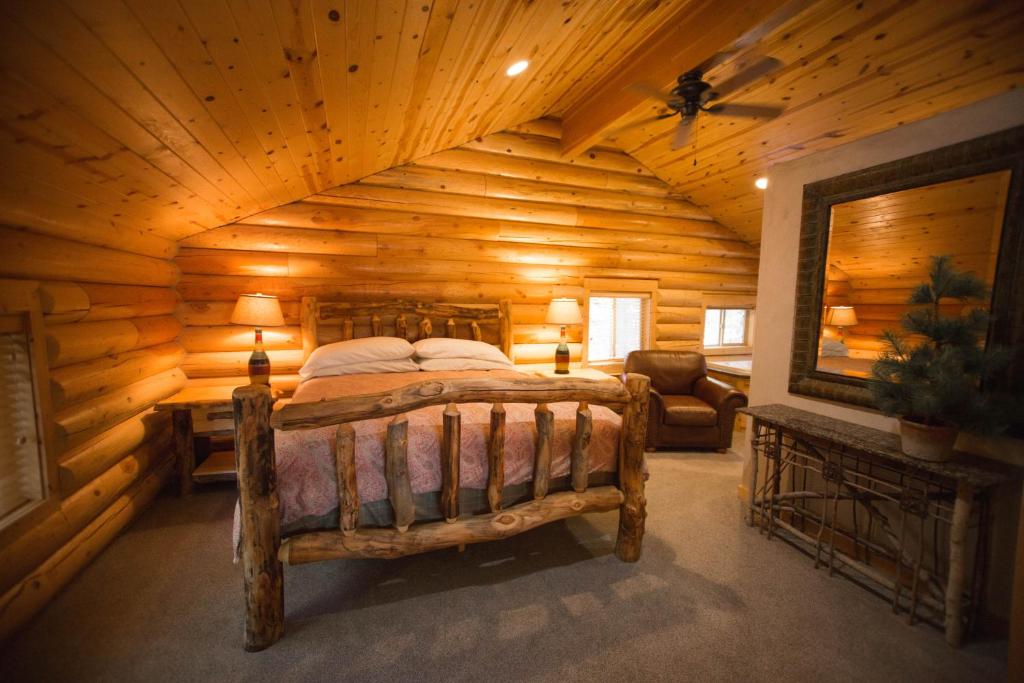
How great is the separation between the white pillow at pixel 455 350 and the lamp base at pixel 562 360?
26.6 inches

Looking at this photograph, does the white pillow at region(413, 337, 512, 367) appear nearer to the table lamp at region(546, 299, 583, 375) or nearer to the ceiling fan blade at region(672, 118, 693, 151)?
the table lamp at region(546, 299, 583, 375)

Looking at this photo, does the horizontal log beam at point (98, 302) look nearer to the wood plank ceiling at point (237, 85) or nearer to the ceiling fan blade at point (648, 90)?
the wood plank ceiling at point (237, 85)

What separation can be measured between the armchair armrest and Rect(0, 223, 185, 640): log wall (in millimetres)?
4758

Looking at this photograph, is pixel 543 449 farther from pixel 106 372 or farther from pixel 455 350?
pixel 106 372

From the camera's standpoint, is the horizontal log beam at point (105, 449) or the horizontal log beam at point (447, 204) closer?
the horizontal log beam at point (105, 449)

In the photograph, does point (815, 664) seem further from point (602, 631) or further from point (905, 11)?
point (905, 11)

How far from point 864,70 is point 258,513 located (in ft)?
13.7

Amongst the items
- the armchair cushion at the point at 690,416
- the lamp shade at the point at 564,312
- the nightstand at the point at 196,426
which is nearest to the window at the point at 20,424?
the nightstand at the point at 196,426

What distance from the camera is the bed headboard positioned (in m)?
3.77

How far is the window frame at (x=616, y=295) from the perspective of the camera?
4.94 meters

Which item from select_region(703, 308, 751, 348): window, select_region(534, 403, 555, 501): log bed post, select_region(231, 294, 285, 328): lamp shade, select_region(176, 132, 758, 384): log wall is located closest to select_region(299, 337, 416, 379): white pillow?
select_region(231, 294, 285, 328): lamp shade

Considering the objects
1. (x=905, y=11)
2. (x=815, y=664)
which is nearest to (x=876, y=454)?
(x=815, y=664)

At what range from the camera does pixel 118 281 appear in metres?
2.62

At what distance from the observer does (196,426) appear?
3.12 m
